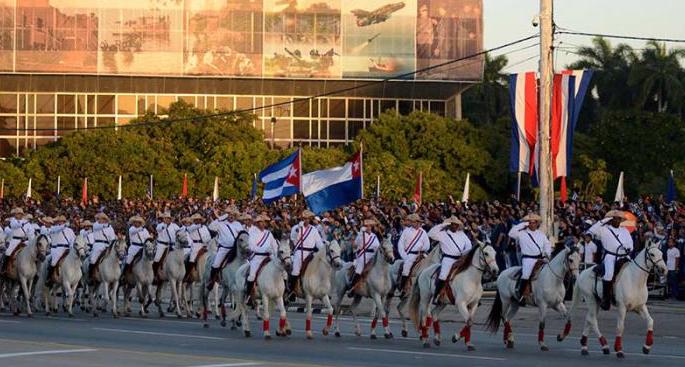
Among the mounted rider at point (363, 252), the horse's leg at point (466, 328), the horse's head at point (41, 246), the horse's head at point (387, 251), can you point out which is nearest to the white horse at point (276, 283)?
the mounted rider at point (363, 252)

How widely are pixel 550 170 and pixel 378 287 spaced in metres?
7.67

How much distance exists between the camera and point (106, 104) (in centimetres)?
12362

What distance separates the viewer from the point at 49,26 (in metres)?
119

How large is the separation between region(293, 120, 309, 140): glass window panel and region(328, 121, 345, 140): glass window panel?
2023 millimetres

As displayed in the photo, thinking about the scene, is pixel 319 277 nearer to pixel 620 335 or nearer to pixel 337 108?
pixel 620 335

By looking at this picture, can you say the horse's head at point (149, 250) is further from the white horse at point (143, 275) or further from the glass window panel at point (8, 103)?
the glass window panel at point (8, 103)

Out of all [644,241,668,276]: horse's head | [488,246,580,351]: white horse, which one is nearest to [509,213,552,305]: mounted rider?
[488,246,580,351]: white horse

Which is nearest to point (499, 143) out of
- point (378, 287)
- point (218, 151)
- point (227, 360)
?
point (218, 151)

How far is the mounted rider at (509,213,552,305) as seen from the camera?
26859 mm

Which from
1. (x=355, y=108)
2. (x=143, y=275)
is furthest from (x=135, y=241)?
(x=355, y=108)

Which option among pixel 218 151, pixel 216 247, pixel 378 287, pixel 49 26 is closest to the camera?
pixel 378 287

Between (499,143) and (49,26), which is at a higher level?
(49,26)

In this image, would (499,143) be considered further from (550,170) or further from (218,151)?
(550,170)

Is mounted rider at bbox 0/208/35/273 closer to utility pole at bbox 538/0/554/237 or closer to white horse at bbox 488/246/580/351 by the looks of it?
utility pole at bbox 538/0/554/237
